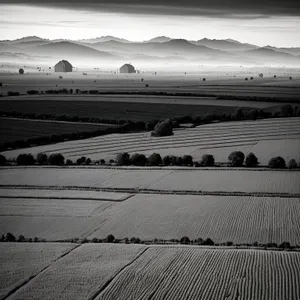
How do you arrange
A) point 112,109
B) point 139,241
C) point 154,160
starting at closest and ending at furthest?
point 139,241, point 154,160, point 112,109

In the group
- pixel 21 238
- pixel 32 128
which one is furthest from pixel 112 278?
pixel 32 128

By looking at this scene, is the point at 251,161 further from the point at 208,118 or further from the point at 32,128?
the point at 32,128

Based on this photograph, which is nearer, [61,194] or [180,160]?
[61,194]

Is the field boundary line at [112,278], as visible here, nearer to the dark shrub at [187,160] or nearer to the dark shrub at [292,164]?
the dark shrub at [292,164]

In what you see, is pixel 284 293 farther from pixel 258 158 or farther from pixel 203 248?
pixel 258 158

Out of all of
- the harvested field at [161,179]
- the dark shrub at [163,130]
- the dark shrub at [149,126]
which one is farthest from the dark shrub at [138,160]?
the dark shrub at [149,126]

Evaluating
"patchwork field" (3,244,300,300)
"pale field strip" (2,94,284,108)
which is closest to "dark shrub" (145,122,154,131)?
"pale field strip" (2,94,284,108)

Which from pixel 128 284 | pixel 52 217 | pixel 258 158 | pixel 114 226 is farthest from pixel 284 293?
pixel 258 158
